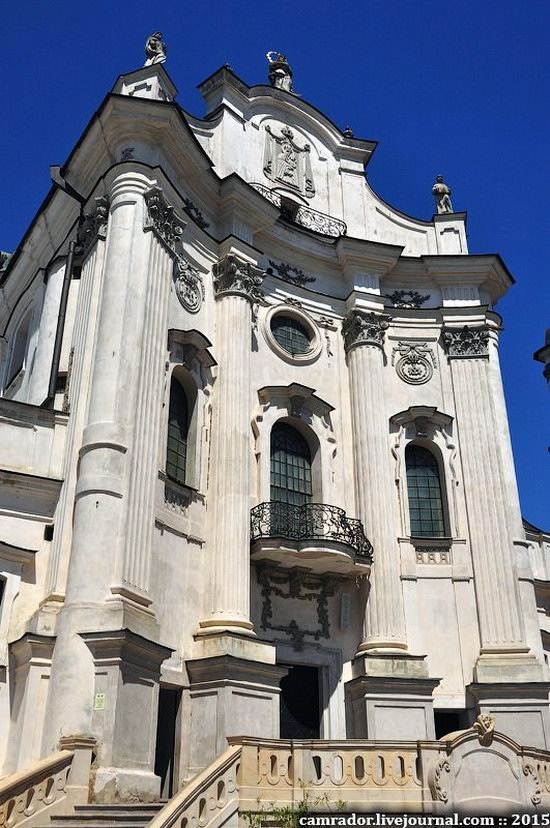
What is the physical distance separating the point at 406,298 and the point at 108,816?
60.1 ft

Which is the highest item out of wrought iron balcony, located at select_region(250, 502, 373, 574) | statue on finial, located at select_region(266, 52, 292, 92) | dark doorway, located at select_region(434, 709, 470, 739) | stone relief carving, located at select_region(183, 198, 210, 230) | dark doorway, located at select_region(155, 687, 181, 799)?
statue on finial, located at select_region(266, 52, 292, 92)

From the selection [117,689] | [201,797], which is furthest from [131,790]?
[201,797]

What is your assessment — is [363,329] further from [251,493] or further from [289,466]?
[251,493]

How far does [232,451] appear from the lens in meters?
20.2

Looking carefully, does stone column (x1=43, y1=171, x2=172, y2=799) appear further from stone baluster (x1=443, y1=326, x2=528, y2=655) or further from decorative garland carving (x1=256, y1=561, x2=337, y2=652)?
stone baluster (x1=443, y1=326, x2=528, y2=655)

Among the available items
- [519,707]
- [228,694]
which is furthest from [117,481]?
[519,707]

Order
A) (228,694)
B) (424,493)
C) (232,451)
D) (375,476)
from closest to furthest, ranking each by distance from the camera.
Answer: (228,694) → (232,451) → (375,476) → (424,493)

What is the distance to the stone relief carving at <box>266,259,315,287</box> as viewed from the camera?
24.8 m

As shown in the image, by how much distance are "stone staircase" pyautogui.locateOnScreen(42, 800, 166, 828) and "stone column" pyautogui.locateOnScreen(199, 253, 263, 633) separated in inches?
203

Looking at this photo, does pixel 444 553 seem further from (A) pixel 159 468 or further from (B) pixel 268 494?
(A) pixel 159 468

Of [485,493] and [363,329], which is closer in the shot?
[485,493]

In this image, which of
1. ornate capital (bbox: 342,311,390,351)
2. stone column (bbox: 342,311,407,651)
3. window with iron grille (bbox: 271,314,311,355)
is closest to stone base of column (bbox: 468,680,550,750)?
stone column (bbox: 342,311,407,651)

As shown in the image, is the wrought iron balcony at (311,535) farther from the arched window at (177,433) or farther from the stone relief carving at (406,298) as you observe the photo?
the stone relief carving at (406,298)

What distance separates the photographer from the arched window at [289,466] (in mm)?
22000
